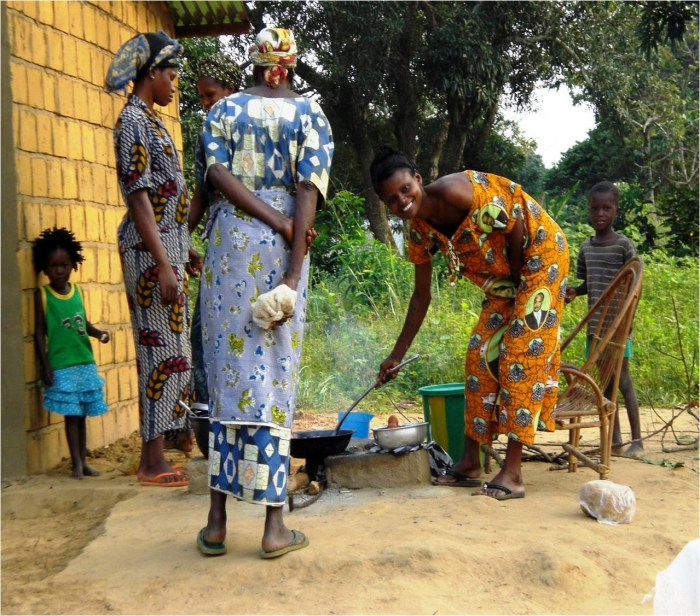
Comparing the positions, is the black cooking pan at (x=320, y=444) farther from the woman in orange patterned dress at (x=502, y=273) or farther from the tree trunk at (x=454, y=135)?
the tree trunk at (x=454, y=135)

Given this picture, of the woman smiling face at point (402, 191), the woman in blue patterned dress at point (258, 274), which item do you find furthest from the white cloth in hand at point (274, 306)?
the woman smiling face at point (402, 191)

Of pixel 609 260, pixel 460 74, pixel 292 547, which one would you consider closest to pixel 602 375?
pixel 609 260

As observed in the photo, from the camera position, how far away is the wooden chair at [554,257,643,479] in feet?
13.1

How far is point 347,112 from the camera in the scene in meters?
17.0

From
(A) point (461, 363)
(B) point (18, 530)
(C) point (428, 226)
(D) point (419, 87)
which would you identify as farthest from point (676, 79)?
(B) point (18, 530)

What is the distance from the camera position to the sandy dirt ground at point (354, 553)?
2.64 metres

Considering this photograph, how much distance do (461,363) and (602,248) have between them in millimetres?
2531

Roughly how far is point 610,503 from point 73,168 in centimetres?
357

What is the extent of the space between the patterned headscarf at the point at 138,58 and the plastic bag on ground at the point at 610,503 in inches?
112

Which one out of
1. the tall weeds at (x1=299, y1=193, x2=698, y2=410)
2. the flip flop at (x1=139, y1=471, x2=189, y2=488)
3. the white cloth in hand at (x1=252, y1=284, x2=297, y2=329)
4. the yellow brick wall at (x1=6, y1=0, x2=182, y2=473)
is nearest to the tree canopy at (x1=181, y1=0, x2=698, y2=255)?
the tall weeds at (x1=299, y1=193, x2=698, y2=410)

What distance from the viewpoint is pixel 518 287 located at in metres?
3.92

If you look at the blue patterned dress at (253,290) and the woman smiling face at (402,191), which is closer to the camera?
the blue patterned dress at (253,290)

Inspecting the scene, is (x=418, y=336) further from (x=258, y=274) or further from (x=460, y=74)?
(x=460, y=74)

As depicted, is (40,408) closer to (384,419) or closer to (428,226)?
(428,226)
